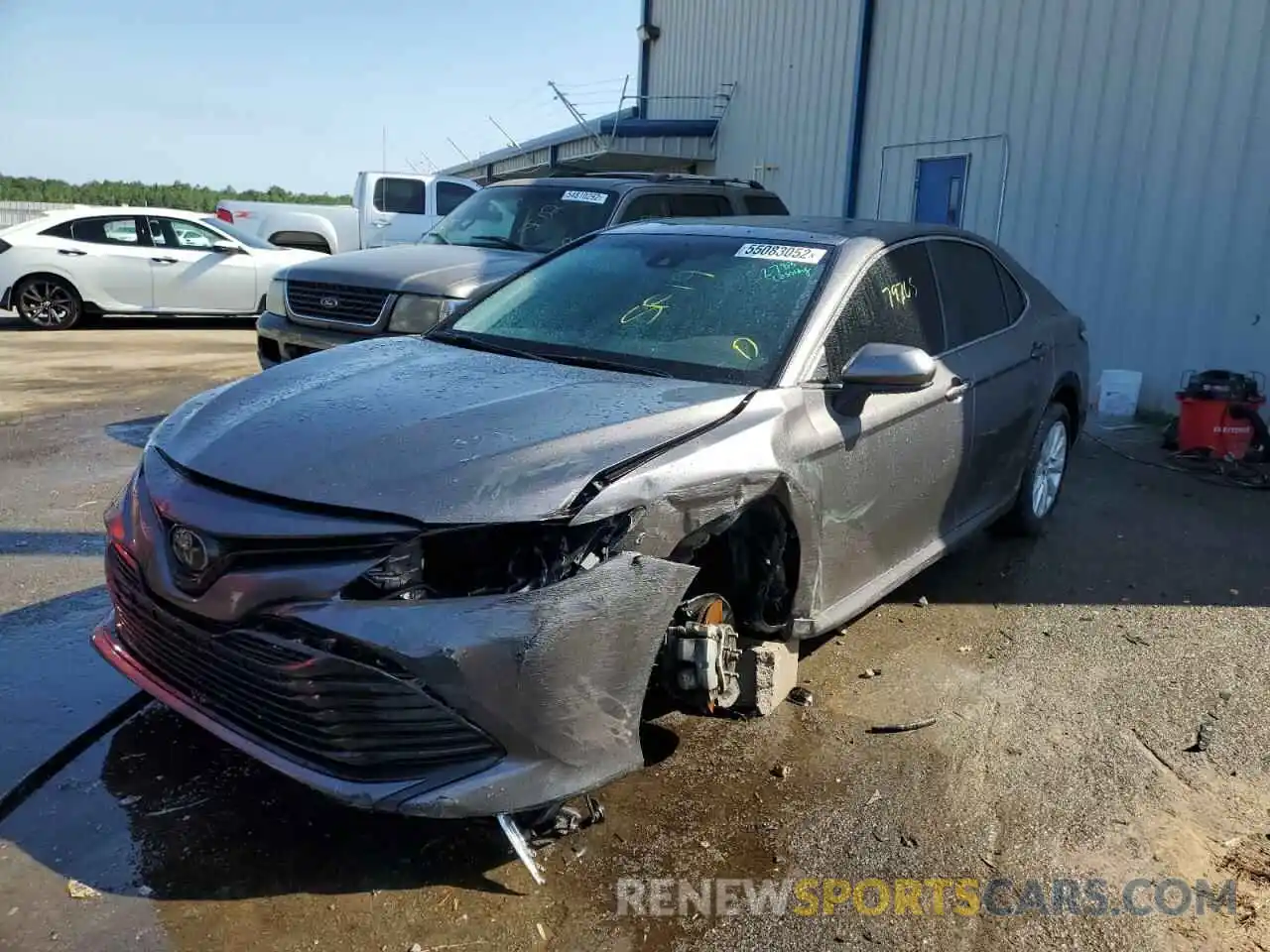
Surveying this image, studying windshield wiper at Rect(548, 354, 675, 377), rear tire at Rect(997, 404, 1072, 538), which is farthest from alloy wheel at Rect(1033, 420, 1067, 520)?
windshield wiper at Rect(548, 354, 675, 377)

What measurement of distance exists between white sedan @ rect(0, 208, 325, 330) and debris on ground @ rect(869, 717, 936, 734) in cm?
1250

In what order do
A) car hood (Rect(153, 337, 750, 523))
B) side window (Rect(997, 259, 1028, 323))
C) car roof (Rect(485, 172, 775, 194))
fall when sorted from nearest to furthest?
car hood (Rect(153, 337, 750, 523)), side window (Rect(997, 259, 1028, 323)), car roof (Rect(485, 172, 775, 194))

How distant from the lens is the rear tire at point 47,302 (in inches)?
499

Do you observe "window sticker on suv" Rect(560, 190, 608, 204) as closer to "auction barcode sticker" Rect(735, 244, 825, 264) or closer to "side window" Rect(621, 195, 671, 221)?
"side window" Rect(621, 195, 671, 221)

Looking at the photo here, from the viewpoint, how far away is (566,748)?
247 centimetres

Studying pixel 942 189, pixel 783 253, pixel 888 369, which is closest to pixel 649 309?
pixel 783 253

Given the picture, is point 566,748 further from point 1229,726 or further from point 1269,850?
point 1229,726

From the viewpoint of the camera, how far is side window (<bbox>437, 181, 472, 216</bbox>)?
15.1 m

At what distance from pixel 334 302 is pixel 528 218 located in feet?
6.11

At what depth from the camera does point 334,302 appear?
22.7ft

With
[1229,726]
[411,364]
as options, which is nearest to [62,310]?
[411,364]

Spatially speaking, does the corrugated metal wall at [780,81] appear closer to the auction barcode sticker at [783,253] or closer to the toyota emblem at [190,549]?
the auction barcode sticker at [783,253]

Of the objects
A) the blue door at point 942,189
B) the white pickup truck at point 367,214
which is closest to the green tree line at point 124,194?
the white pickup truck at point 367,214

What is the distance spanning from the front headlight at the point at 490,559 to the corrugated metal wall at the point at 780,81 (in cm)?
1180
